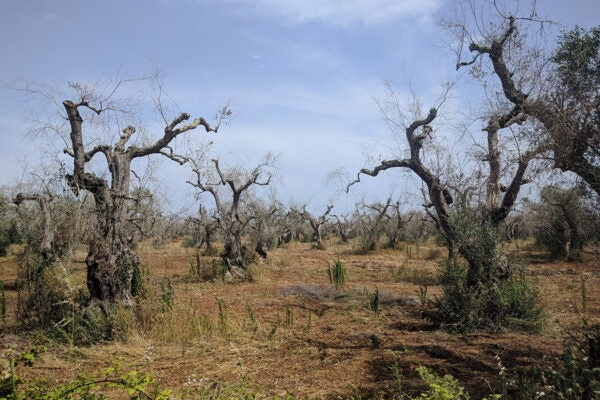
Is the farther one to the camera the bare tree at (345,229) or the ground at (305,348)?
the bare tree at (345,229)

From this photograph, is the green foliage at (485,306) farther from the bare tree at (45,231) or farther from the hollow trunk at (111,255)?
the bare tree at (45,231)

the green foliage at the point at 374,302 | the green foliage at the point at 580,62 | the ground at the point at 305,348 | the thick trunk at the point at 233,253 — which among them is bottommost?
the ground at the point at 305,348

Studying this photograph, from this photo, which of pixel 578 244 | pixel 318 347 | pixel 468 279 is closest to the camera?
pixel 318 347

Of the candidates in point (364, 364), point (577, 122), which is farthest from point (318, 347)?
point (577, 122)

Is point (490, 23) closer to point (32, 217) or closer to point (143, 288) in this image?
point (143, 288)

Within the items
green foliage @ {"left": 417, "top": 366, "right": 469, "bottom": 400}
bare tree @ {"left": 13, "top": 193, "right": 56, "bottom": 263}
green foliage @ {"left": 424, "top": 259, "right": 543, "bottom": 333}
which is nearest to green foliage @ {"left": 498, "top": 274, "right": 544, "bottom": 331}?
green foliage @ {"left": 424, "top": 259, "right": 543, "bottom": 333}

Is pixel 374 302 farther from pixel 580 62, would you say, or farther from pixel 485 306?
pixel 580 62

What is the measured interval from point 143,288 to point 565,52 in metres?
8.63

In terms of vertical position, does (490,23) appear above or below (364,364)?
above

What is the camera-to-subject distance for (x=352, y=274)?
15969mm

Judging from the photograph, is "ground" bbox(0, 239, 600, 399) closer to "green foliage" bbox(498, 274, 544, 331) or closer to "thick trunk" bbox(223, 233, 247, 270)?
"green foliage" bbox(498, 274, 544, 331)

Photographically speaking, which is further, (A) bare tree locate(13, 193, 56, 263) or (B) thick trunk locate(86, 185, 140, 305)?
(A) bare tree locate(13, 193, 56, 263)

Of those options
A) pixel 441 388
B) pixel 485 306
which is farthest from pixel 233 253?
pixel 441 388

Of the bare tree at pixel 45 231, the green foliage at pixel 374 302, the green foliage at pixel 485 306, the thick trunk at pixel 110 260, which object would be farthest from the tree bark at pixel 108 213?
the green foliage at pixel 485 306
